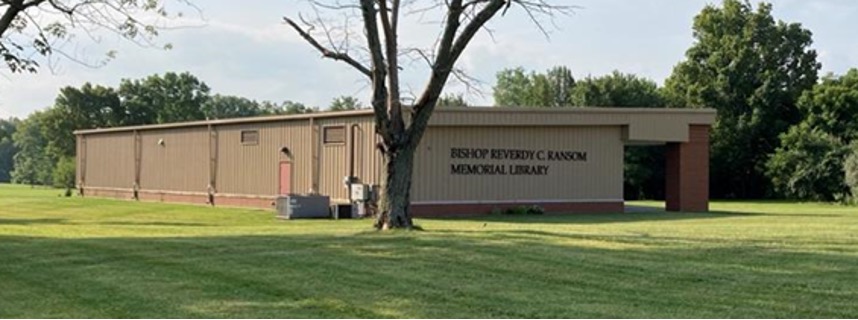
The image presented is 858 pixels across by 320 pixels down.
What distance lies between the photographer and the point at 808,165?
177ft

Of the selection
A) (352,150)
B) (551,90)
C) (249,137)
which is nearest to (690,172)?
(352,150)

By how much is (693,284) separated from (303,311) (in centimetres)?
375

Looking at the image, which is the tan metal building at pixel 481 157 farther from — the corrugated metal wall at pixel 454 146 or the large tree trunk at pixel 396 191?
the large tree trunk at pixel 396 191

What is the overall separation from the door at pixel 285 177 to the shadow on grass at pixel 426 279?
67.4 feet

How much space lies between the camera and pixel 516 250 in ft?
43.3

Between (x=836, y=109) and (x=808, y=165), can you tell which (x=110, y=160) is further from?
(x=836, y=109)

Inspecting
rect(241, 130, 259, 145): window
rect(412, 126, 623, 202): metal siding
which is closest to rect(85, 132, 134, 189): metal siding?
rect(241, 130, 259, 145): window

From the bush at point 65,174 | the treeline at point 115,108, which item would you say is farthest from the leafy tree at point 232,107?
the bush at point 65,174

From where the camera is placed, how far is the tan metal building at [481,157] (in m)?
31.5

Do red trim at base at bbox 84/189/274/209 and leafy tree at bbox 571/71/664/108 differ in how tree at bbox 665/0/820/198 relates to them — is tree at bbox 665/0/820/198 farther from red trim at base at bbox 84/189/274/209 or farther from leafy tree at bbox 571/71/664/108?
red trim at base at bbox 84/189/274/209

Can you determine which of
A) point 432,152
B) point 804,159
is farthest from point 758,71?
point 432,152

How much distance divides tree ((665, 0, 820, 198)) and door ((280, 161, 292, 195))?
3138 centimetres

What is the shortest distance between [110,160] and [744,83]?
3492 centimetres

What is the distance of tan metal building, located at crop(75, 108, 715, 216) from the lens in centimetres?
3145
